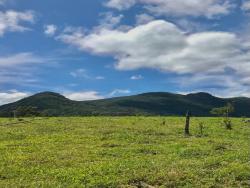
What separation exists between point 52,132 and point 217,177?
26.5m

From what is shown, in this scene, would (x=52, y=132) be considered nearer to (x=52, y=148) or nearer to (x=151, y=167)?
(x=52, y=148)

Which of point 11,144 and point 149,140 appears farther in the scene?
point 149,140

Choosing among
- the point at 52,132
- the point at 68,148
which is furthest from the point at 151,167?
the point at 52,132

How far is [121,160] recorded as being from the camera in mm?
30297

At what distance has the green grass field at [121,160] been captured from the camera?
24.5 metres

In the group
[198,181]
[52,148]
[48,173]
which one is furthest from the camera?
[52,148]

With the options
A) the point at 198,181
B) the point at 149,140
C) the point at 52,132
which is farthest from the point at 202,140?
the point at 198,181

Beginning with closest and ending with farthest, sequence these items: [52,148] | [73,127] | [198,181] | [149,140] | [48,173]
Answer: [198,181] → [48,173] → [52,148] → [149,140] → [73,127]

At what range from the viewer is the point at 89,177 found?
989 inches

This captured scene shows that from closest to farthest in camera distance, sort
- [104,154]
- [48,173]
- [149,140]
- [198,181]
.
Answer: [198,181] < [48,173] < [104,154] < [149,140]

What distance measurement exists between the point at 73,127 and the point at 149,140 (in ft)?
46.7

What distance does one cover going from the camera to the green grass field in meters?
24.5

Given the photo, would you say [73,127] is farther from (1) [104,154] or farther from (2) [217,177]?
(2) [217,177]

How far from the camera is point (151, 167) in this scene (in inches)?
1084
